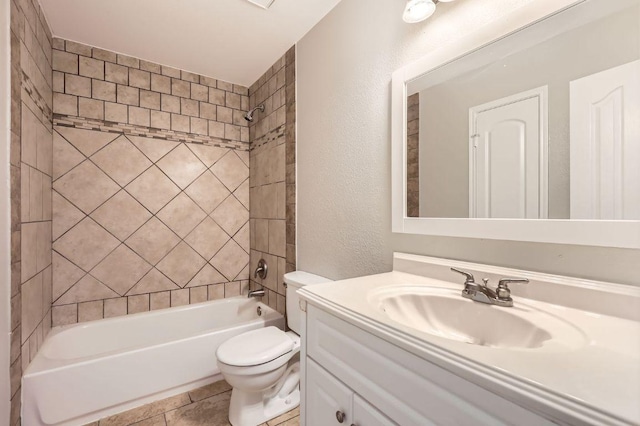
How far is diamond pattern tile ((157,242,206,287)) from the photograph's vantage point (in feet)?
7.53

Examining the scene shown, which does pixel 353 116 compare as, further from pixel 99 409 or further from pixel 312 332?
pixel 99 409

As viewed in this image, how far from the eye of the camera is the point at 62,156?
1.94m

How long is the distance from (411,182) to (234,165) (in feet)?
6.01

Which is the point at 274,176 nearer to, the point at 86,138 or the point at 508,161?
the point at 86,138

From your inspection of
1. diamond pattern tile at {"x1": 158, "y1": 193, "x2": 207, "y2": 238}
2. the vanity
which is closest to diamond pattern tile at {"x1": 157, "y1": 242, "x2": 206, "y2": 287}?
diamond pattern tile at {"x1": 158, "y1": 193, "x2": 207, "y2": 238}

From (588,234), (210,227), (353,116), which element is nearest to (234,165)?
(210,227)

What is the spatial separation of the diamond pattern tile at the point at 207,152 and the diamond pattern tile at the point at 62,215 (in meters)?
0.92

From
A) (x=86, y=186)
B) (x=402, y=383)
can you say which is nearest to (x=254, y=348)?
(x=402, y=383)

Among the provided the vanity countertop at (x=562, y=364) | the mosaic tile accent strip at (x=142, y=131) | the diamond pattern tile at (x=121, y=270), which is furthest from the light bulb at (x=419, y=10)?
the diamond pattern tile at (x=121, y=270)

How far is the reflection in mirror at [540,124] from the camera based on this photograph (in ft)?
2.42

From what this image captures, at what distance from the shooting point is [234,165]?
102 inches

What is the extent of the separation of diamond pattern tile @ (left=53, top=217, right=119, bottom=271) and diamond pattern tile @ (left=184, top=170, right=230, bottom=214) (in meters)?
0.66

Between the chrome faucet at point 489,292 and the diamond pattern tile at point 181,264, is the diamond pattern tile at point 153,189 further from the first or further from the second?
the chrome faucet at point 489,292

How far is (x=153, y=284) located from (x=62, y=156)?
1104 millimetres
